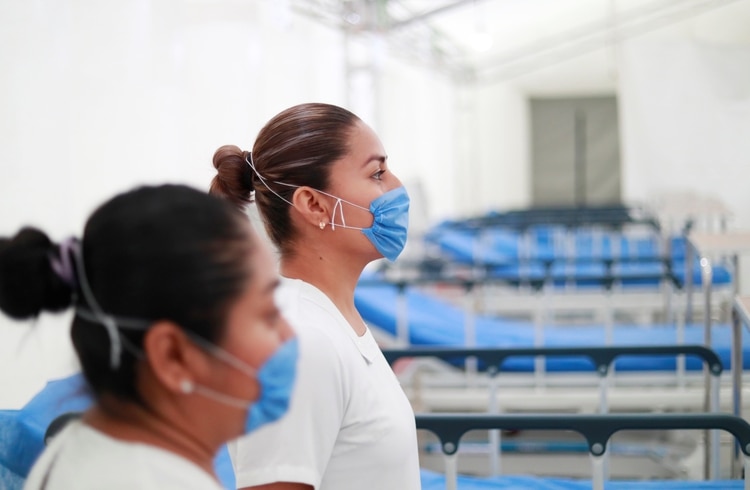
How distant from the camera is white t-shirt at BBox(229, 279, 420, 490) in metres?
1.14

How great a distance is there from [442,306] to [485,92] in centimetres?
783

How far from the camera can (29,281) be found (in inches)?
31.9

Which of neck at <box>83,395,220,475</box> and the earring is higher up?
the earring

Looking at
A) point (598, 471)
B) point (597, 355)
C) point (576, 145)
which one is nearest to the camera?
point (598, 471)

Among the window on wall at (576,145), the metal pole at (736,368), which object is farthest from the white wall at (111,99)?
the window on wall at (576,145)

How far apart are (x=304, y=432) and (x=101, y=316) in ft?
1.44

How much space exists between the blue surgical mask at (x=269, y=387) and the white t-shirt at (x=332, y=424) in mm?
261

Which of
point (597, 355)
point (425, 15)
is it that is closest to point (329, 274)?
point (597, 355)

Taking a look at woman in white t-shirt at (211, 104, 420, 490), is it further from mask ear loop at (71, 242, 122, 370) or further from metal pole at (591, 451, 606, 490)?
metal pole at (591, 451, 606, 490)

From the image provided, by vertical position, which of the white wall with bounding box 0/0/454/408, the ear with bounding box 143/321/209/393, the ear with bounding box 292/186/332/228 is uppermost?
the white wall with bounding box 0/0/454/408

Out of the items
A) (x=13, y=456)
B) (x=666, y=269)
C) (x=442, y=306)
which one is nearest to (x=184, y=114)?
(x=442, y=306)

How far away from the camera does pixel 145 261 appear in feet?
2.49

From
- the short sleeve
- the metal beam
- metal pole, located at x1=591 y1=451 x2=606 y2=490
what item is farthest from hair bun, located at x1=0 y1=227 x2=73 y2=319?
the metal beam

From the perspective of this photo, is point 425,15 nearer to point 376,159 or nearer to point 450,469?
point 450,469
